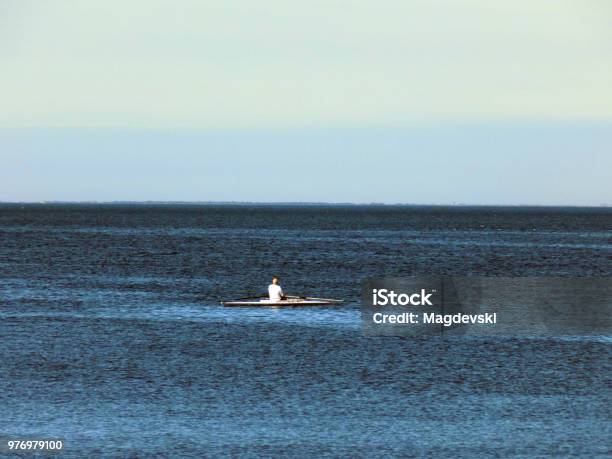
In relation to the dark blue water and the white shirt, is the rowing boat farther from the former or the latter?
the dark blue water

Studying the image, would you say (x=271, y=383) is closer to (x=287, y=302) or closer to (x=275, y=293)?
(x=275, y=293)

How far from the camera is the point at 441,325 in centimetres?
6075

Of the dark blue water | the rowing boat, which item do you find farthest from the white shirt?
the dark blue water

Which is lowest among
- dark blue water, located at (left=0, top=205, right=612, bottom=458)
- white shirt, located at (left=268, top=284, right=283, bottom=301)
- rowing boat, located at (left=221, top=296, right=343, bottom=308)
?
dark blue water, located at (left=0, top=205, right=612, bottom=458)

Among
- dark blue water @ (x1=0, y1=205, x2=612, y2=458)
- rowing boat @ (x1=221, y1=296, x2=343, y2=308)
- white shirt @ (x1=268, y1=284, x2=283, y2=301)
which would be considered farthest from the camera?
rowing boat @ (x1=221, y1=296, x2=343, y2=308)

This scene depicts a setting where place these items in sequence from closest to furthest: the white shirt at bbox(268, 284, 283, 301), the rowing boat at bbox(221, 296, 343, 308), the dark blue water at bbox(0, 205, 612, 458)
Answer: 1. the dark blue water at bbox(0, 205, 612, 458)
2. the white shirt at bbox(268, 284, 283, 301)
3. the rowing boat at bbox(221, 296, 343, 308)

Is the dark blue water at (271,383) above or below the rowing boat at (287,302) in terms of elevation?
below

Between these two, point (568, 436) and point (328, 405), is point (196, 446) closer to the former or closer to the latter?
point (328, 405)

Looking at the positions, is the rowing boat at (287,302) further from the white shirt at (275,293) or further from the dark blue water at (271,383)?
the dark blue water at (271,383)

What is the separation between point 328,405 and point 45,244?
138 m

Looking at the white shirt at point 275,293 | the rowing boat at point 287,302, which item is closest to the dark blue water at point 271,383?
the rowing boat at point 287,302

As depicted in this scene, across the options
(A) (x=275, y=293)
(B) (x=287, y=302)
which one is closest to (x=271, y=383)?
(A) (x=275, y=293)

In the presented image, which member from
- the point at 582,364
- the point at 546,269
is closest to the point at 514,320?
the point at 582,364

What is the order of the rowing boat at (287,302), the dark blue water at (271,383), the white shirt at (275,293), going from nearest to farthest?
1. the dark blue water at (271,383)
2. the white shirt at (275,293)
3. the rowing boat at (287,302)
